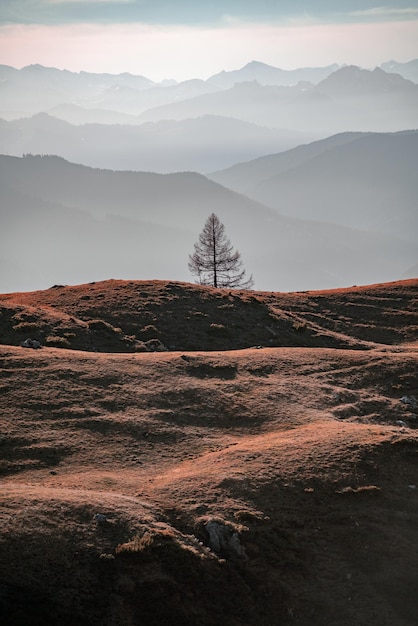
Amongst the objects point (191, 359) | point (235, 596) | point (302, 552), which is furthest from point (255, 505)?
point (191, 359)

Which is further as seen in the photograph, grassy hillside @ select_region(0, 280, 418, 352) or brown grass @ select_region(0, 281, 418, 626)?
grassy hillside @ select_region(0, 280, 418, 352)

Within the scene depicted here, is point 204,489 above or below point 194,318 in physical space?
below

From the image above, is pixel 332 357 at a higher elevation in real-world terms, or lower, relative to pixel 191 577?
higher

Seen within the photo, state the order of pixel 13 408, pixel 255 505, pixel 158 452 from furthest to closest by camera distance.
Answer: pixel 13 408 < pixel 158 452 < pixel 255 505

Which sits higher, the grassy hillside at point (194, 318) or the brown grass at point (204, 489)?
the grassy hillside at point (194, 318)

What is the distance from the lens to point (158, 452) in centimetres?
3225

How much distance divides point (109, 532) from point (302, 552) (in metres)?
7.86

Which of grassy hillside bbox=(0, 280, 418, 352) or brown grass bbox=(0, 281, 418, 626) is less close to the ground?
grassy hillside bbox=(0, 280, 418, 352)

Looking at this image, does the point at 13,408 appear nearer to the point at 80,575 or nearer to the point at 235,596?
the point at 80,575

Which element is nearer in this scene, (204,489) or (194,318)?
(204,489)

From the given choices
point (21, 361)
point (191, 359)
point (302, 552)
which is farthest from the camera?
point (191, 359)

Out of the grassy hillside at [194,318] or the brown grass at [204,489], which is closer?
the brown grass at [204,489]

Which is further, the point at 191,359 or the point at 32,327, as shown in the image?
the point at 32,327

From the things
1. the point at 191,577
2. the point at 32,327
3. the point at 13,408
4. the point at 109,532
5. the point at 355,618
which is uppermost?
the point at 32,327
